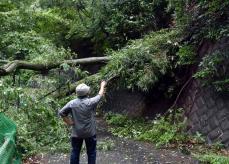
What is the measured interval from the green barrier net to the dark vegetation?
940 millimetres

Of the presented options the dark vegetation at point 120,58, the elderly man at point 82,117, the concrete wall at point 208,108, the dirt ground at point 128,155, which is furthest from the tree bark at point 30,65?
the elderly man at point 82,117

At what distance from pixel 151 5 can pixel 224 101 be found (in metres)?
4.81

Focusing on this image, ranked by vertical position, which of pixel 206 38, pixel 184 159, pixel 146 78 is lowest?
pixel 184 159

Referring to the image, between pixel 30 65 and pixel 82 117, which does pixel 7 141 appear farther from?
pixel 30 65

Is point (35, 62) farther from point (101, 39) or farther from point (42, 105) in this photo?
point (101, 39)

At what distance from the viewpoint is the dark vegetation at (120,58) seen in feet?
31.4

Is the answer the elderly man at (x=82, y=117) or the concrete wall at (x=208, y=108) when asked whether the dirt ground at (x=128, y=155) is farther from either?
the elderly man at (x=82, y=117)

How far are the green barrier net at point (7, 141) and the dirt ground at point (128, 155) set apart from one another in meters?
1.69

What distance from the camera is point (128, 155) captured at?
31.6 feet

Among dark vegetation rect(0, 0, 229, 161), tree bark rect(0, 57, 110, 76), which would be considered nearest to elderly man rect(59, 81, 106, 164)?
dark vegetation rect(0, 0, 229, 161)

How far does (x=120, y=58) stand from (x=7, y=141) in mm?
4914

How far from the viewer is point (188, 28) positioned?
37.8ft

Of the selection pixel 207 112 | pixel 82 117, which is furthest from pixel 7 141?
pixel 207 112

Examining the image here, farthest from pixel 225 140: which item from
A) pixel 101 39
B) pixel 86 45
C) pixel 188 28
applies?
pixel 86 45
